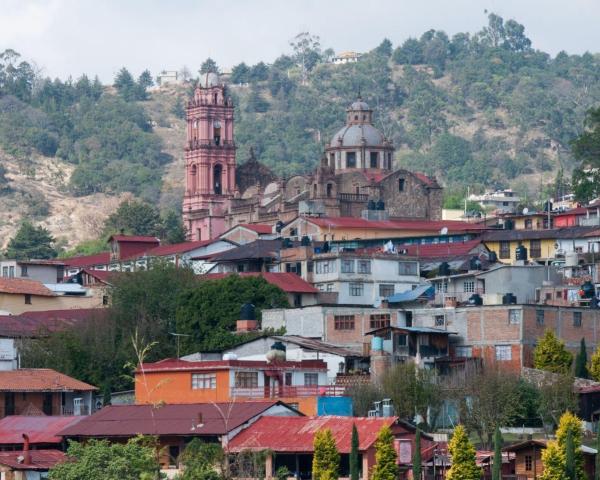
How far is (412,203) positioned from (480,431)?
65407mm

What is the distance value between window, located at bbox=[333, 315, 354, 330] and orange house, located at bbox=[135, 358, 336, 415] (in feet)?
38.8

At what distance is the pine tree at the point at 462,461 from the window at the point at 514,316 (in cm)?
2365

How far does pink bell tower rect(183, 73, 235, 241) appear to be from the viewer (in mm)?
167750

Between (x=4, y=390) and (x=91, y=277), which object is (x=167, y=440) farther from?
(x=91, y=277)

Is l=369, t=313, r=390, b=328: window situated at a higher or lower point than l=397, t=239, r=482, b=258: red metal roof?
lower

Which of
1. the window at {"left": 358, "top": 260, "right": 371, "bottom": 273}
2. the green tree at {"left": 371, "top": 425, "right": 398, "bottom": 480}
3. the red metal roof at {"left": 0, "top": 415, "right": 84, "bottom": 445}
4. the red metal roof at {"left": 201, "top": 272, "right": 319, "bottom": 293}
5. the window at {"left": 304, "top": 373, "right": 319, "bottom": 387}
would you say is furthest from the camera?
the window at {"left": 358, "top": 260, "right": 371, "bottom": 273}

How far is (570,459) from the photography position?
70.9 m

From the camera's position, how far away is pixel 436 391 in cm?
8462

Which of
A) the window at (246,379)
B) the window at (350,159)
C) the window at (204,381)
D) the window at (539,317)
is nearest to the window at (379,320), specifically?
the window at (539,317)

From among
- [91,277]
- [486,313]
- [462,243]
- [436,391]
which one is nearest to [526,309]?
[486,313]

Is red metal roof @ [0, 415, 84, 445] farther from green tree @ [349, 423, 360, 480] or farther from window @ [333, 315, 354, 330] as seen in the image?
window @ [333, 315, 354, 330]

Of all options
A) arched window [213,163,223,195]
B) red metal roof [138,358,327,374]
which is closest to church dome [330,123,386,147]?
arched window [213,163,223,195]

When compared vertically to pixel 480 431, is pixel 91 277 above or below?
above

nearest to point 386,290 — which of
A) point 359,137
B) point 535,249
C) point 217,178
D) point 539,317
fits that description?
point 539,317
